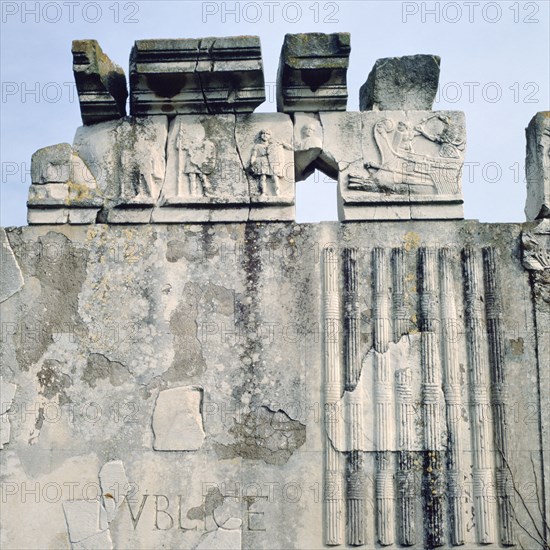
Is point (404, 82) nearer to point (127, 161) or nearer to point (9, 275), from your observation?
point (127, 161)

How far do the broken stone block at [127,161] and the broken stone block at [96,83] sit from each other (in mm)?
100

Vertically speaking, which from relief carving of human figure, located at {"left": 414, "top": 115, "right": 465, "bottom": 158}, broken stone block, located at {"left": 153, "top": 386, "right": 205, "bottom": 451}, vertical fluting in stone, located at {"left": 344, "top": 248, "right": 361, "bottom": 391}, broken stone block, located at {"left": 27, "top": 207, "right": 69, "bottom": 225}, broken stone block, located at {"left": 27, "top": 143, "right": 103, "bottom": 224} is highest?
relief carving of human figure, located at {"left": 414, "top": 115, "right": 465, "bottom": 158}

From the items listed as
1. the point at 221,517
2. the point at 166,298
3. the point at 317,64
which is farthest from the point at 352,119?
the point at 221,517

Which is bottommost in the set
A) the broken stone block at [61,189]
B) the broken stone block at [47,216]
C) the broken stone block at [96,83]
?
the broken stone block at [47,216]

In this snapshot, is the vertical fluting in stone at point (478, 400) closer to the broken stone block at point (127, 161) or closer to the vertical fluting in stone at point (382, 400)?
the vertical fluting in stone at point (382, 400)

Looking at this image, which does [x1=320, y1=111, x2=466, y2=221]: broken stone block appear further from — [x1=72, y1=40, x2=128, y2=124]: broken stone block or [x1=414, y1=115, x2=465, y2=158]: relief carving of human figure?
[x1=72, y1=40, x2=128, y2=124]: broken stone block

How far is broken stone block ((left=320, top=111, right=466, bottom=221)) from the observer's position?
7465 mm

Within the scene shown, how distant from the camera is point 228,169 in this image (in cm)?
759

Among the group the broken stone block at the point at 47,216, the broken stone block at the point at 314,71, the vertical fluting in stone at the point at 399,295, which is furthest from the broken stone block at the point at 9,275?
the vertical fluting in stone at the point at 399,295

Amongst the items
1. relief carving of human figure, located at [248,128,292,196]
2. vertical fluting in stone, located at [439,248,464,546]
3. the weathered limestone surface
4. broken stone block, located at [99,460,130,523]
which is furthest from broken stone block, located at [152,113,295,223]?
broken stone block, located at [99,460,130,523]

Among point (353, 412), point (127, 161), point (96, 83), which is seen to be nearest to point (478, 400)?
point (353, 412)

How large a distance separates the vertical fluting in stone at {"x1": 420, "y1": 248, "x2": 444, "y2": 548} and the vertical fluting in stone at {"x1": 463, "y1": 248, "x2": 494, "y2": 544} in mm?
233

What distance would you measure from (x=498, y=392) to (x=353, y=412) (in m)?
1.05

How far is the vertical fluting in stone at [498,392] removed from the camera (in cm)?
688
